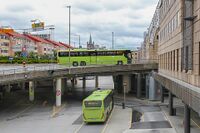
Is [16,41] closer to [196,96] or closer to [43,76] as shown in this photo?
[43,76]

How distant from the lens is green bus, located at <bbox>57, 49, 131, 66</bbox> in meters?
81.9

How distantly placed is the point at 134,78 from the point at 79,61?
40.6 feet

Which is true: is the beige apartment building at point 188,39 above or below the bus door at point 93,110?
above

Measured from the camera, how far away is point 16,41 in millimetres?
144625

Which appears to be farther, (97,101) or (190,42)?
(97,101)

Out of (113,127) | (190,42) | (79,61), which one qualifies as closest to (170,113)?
(113,127)

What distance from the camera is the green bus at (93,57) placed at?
81.9 metres

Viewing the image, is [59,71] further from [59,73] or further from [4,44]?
[4,44]

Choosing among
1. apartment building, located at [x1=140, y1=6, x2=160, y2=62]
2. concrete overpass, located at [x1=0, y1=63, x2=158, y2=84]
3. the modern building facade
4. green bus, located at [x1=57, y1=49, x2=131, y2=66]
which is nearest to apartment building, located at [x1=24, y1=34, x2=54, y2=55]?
the modern building facade

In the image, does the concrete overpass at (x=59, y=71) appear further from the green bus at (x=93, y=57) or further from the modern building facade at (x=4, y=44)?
the modern building facade at (x=4, y=44)

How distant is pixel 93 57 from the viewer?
273 feet

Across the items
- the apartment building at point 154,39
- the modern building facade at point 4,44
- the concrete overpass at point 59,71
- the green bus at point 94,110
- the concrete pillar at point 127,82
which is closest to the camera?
the green bus at point 94,110

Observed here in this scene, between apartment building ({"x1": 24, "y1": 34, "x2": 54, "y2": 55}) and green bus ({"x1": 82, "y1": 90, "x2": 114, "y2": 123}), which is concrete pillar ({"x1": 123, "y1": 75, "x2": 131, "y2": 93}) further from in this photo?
apartment building ({"x1": 24, "y1": 34, "x2": 54, "y2": 55})

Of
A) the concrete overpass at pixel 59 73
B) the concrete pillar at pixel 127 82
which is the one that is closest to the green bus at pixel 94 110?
the concrete overpass at pixel 59 73
